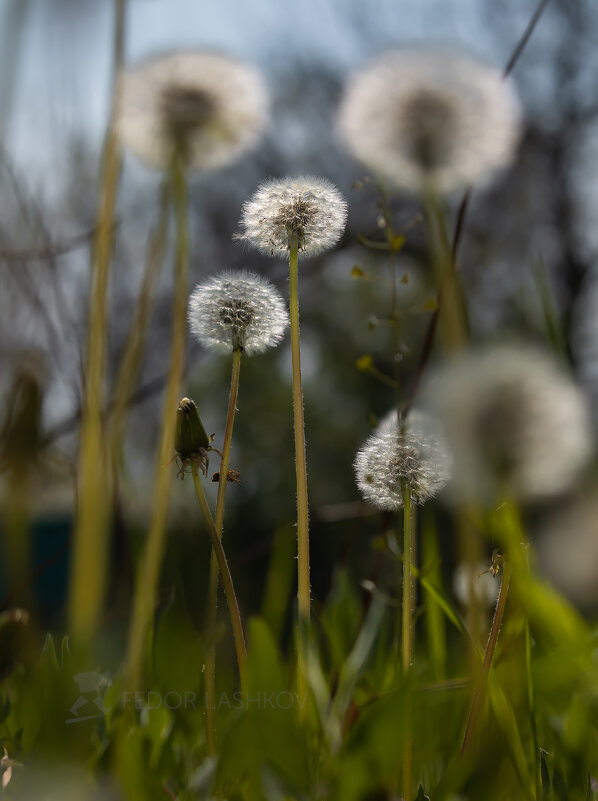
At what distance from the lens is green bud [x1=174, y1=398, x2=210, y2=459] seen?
0.56 m

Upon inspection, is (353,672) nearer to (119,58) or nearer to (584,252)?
(119,58)

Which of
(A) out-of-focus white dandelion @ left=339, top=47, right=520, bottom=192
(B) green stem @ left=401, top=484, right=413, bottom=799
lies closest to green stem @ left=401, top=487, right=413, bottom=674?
(B) green stem @ left=401, top=484, right=413, bottom=799

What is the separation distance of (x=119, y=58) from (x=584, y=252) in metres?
6.40

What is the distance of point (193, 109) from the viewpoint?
0.46 metres

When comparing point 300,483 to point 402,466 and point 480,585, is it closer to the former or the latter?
point 402,466

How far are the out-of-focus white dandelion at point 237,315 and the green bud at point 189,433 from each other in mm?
49

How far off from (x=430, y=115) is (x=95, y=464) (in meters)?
0.33

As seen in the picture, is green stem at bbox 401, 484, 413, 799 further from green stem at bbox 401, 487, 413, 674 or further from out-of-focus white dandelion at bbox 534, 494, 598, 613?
out-of-focus white dandelion at bbox 534, 494, 598, 613

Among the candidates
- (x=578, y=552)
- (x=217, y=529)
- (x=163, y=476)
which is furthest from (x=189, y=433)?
(x=578, y=552)

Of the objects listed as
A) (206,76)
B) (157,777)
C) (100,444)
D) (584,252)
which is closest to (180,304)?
(100,444)

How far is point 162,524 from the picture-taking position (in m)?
0.36

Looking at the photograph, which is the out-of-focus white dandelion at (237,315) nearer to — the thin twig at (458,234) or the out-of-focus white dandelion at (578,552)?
the thin twig at (458,234)

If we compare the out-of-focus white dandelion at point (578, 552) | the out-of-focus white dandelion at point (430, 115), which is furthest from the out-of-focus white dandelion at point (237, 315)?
the out-of-focus white dandelion at point (578, 552)

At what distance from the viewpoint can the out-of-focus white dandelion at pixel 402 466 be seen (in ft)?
1.73
